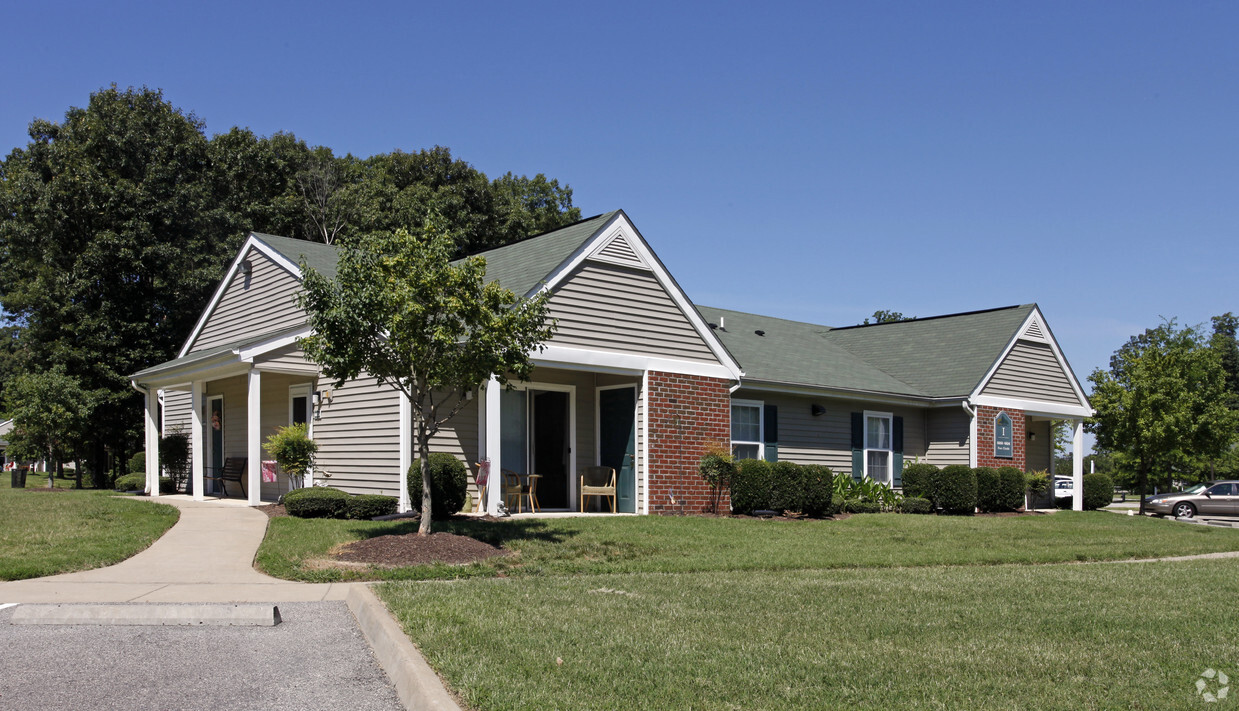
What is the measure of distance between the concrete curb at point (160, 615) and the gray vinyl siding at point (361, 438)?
8456mm

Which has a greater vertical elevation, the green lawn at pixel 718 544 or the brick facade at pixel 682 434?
the brick facade at pixel 682 434

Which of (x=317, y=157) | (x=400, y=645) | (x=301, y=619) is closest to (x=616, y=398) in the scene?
(x=301, y=619)

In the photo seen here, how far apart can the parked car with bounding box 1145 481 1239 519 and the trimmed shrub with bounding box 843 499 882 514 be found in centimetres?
1294

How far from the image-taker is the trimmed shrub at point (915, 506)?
23094 millimetres

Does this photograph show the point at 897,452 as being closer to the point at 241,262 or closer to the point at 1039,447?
the point at 1039,447

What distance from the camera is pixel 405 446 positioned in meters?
16.5

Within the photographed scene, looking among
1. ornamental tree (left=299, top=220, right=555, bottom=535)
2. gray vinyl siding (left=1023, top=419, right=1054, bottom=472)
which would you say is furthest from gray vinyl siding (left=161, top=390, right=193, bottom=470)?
gray vinyl siding (left=1023, top=419, right=1054, bottom=472)

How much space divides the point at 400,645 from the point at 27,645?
2.86 metres

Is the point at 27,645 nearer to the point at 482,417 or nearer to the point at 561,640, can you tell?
the point at 561,640

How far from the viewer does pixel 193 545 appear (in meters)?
12.9

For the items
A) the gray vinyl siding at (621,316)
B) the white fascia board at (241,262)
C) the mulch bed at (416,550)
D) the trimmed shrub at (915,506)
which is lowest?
the trimmed shrub at (915,506)

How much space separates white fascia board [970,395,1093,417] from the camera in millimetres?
25734

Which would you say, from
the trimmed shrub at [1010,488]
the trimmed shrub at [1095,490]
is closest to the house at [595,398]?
the trimmed shrub at [1010,488]

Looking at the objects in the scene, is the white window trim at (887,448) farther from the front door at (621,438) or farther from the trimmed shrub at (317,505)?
the trimmed shrub at (317,505)
